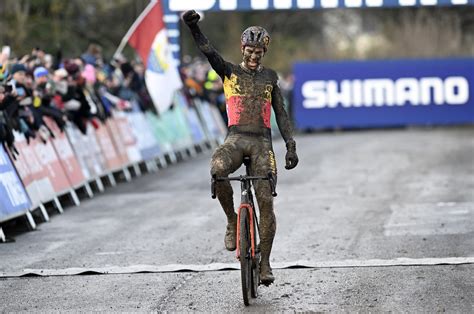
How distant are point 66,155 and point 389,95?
19.4m

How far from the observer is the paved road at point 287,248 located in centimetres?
938

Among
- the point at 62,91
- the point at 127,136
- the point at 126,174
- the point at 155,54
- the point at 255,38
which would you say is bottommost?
the point at 126,174

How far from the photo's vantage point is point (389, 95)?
3600 cm

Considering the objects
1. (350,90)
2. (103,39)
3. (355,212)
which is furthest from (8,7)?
(355,212)

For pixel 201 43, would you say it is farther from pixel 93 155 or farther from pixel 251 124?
pixel 93 155

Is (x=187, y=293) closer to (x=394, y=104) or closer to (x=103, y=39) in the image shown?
(x=394, y=104)

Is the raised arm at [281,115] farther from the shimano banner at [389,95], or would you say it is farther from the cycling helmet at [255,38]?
the shimano banner at [389,95]

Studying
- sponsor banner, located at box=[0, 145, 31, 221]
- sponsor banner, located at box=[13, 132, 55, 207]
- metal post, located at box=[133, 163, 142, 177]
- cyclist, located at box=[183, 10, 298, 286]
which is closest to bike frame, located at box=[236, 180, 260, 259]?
cyclist, located at box=[183, 10, 298, 286]

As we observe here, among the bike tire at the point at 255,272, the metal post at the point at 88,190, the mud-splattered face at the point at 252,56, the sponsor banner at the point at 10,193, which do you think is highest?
the mud-splattered face at the point at 252,56

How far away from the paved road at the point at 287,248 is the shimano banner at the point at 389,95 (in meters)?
14.3

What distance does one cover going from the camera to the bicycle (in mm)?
8891

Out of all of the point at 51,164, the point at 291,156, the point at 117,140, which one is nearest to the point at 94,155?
the point at 117,140

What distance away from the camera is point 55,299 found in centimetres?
967

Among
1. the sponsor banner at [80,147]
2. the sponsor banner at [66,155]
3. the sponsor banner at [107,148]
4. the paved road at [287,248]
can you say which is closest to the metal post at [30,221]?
the paved road at [287,248]
